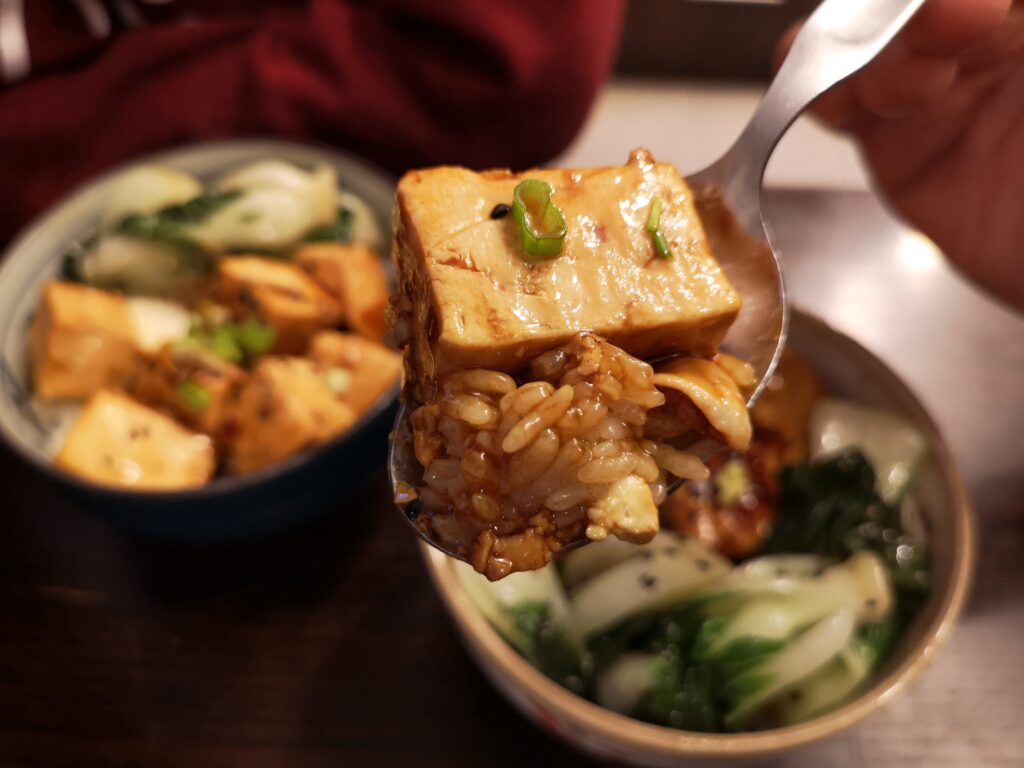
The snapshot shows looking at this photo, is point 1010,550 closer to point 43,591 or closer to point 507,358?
point 507,358

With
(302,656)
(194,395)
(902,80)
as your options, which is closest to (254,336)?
(194,395)

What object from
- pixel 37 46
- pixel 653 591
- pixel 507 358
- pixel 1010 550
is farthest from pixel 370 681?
pixel 37 46

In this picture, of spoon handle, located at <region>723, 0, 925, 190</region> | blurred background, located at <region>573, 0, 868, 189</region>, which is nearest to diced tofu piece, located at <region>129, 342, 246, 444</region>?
spoon handle, located at <region>723, 0, 925, 190</region>

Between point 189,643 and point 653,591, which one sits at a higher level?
point 653,591

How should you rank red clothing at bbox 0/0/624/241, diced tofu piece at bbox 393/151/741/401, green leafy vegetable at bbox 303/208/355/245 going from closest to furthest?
diced tofu piece at bbox 393/151/741/401 < green leafy vegetable at bbox 303/208/355/245 < red clothing at bbox 0/0/624/241

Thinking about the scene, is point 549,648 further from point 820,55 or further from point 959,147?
point 959,147

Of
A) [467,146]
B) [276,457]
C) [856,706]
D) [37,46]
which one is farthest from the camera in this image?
[467,146]

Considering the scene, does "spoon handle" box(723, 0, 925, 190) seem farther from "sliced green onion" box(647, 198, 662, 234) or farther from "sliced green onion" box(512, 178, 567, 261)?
"sliced green onion" box(512, 178, 567, 261)

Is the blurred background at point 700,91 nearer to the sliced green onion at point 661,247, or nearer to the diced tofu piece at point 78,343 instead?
the diced tofu piece at point 78,343
